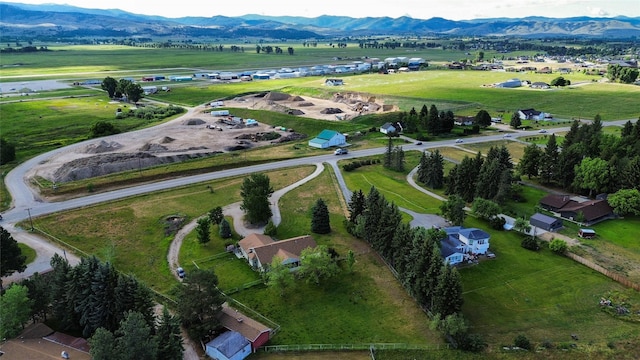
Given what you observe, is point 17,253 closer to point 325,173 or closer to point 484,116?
point 325,173

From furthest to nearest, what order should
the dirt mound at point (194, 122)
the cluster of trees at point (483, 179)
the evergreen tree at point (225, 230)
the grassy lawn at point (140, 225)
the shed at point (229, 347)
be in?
the dirt mound at point (194, 122) < the cluster of trees at point (483, 179) < the evergreen tree at point (225, 230) < the grassy lawn at point (140, 225) < the shed at point (229, 347)

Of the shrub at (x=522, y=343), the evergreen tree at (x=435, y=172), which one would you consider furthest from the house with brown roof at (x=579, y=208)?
the shrub at (x=522, y=343)

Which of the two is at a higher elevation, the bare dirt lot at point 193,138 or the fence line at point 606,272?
the bare dirt lot at point 193,138

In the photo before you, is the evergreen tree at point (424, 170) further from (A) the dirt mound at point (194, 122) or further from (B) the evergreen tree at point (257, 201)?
(A) the dirt mound at point (194, 122)

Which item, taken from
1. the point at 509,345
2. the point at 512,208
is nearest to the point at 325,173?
the point at 512,208

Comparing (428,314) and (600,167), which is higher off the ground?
(600,167)

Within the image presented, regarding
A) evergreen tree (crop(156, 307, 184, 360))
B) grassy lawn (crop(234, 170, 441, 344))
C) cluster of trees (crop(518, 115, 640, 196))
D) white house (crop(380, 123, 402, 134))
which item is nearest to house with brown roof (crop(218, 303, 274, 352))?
grassy lawn (crop(234, 170, 441, 344))
